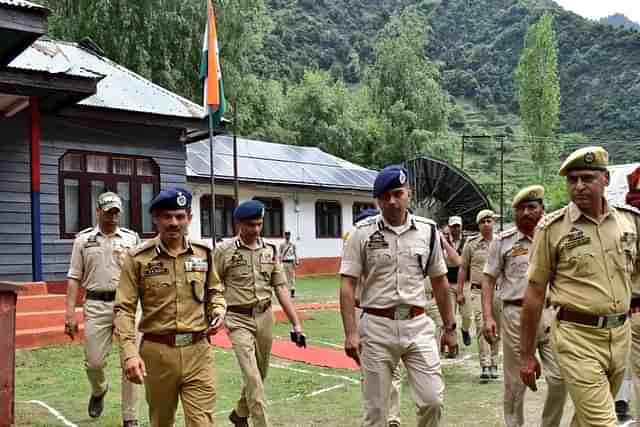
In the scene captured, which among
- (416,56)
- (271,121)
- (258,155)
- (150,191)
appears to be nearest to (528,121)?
(416,56)

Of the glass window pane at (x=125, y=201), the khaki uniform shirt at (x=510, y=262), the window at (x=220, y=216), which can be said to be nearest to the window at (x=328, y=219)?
the window at (x=220, y=216)

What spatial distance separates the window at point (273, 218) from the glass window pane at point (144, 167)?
947cm

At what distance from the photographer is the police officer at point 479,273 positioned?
8.94m

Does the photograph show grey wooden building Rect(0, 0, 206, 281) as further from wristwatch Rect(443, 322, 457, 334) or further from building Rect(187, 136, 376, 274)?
wristwatch Rect(443, 322, 457, 334)

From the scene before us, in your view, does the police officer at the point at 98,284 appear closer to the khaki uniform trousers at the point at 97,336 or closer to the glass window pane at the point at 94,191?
the khaki uniform trousers at the point at 97,336

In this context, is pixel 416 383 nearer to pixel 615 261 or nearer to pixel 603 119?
pixel 615 261

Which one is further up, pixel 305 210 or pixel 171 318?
pixel 305 210

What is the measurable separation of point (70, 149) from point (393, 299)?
1198 cm

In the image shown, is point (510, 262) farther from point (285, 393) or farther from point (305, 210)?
point (305, 210)

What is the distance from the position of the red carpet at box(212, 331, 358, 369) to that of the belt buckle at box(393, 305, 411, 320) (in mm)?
5247

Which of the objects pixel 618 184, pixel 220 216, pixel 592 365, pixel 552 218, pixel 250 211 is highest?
pixel 618 184

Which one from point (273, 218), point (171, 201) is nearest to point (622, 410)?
point (171, 201)

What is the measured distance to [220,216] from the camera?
24.2 meters

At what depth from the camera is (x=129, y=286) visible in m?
4.80
